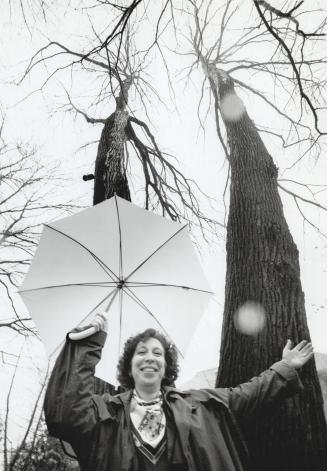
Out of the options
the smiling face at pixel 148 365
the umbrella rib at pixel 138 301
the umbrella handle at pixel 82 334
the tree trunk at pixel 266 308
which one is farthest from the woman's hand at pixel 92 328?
the tree trunk at pixel 266 308

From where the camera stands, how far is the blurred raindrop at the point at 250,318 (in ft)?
8.42

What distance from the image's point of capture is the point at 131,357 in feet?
8.55

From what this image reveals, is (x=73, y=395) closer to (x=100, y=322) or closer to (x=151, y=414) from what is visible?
(x=100, y=322)

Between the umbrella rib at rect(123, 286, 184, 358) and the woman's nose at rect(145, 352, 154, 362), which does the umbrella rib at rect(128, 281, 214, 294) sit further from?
the woman's nose at rect(145, 352, 154, 362)

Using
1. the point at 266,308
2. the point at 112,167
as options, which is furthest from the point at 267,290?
the point at 112,167

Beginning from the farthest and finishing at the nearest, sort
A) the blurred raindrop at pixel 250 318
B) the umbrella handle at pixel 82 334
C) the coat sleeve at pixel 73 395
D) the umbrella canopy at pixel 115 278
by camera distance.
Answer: the umbrella canopy at pixel 115 278 < the blurred raindrop at pixel 250 318 < the umbrella handle at pixel 82 334 < the coat sleeve at pixel 73 395

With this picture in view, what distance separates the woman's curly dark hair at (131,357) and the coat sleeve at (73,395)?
649 millimetres

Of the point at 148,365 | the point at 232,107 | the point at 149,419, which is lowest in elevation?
the point at 149,419

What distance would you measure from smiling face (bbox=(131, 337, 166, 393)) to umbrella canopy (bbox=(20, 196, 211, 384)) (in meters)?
0.30

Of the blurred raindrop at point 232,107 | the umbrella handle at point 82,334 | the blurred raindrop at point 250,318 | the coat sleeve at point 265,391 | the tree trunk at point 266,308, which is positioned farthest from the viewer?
the blurred raindrop at point 232,107

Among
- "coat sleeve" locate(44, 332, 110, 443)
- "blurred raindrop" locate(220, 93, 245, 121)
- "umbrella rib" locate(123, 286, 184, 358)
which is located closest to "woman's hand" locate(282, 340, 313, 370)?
"umbrella rib" locate(123, 286, 184, 358)

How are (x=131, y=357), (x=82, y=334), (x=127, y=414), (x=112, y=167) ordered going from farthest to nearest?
(x=112, y=167) < (x=131, y=357) < (x=127, y=414) < (x=82, y=334)

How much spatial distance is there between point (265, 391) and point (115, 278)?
4.32 ft

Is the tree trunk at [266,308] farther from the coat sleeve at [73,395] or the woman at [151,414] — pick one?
the coat sleeve at [73,395]
